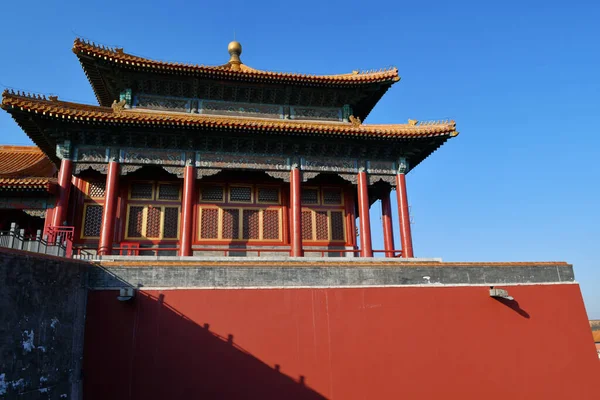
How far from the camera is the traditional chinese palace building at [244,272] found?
9.42 meters

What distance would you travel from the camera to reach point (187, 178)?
42.9 ft

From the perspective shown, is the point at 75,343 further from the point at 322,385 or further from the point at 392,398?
the point at 392,398

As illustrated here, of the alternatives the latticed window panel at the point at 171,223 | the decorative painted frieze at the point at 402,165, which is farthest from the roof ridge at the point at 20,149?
the decorative painted frieze at the point at 402,165

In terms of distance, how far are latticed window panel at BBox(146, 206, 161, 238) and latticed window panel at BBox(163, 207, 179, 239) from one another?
0.75ft

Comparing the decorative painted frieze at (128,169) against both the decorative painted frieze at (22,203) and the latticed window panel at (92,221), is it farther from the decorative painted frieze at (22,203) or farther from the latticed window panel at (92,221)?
the decorative painted frieze at (22,203)

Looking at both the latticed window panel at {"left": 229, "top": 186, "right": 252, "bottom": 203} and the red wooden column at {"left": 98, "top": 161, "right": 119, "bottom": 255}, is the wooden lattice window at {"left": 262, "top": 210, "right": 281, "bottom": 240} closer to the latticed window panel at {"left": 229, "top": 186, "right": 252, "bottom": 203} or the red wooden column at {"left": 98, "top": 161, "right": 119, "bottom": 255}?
the latticed window panel at {"left": 229, "top": 186, "right": 252, "bottom": 203}

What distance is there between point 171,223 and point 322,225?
17.2ft

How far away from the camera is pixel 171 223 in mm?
14125

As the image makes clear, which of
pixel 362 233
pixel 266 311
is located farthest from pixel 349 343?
pixel 362 233

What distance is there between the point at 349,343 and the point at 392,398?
1.63m

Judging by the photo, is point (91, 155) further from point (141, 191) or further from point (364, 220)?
point (364, 220)

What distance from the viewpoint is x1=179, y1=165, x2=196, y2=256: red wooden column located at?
481 inches

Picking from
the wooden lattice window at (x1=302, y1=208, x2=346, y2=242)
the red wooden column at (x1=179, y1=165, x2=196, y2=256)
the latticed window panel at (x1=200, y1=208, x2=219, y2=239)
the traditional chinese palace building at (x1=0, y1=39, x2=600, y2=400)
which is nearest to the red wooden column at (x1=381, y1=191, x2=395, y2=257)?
the traditional chinese palace building at (x1=0, y1=39, x2=600, y2=400)

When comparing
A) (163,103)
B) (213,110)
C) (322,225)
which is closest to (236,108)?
(213,110)
